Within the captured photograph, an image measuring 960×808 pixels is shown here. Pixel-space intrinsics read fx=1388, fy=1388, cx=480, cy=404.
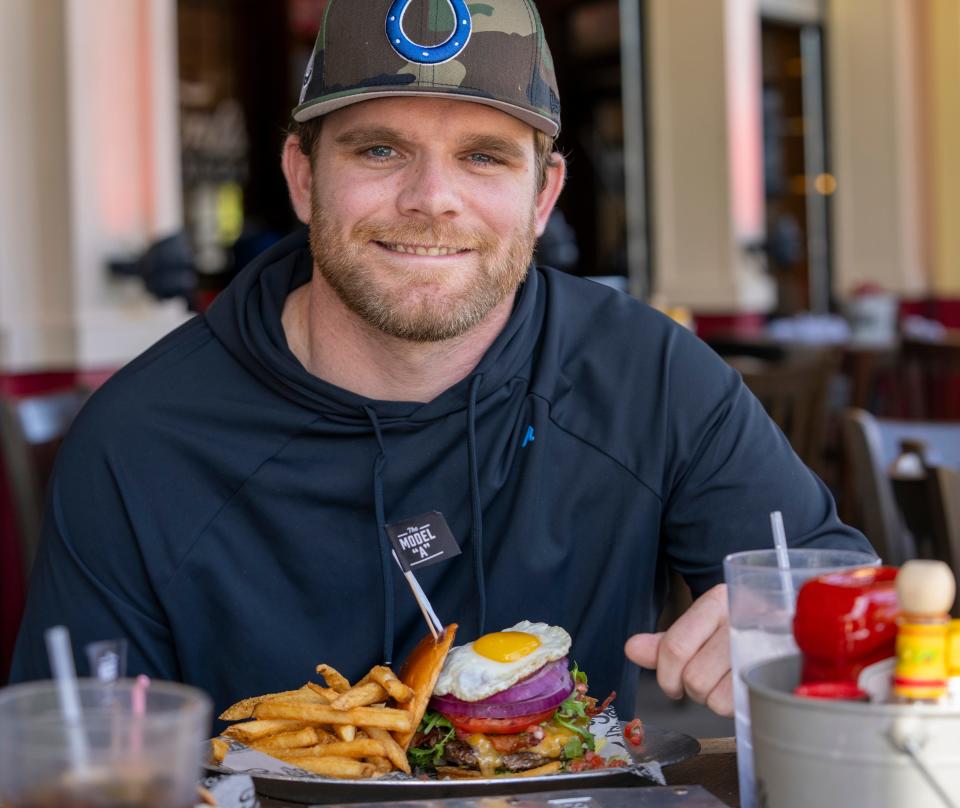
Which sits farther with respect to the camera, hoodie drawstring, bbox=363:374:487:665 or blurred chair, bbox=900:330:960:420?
blurred chair, bbox=900:330:960:420

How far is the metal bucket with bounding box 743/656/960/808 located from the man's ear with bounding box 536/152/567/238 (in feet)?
3.27

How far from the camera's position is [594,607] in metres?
1.59

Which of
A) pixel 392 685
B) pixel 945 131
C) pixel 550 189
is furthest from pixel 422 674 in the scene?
pixel 945 131

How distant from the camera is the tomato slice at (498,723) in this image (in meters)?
1.12

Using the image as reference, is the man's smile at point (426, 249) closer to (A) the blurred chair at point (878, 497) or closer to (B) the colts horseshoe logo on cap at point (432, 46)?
(B) the colts horseshoe logo on cap at point (432, 46)

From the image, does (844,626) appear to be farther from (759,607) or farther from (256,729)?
(256,729)

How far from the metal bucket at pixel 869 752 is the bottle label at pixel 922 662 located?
0.04 feet

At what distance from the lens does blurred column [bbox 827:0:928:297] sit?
981cm

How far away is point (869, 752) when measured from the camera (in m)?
0.80

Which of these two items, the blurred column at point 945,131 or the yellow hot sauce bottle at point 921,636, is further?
the blurred column at point 945,131

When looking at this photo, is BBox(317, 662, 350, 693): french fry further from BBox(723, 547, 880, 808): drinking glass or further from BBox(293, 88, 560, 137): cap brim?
BBox(293, 88, 560, 137): cap brim

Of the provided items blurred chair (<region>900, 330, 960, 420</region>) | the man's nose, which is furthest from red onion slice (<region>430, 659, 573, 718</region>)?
blurred chair (<region>900, 330, 960, 420</region>)

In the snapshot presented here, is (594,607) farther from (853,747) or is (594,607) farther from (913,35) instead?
(913,35)

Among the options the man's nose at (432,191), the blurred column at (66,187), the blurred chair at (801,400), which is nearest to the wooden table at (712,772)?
the man's nose at (432,191)
